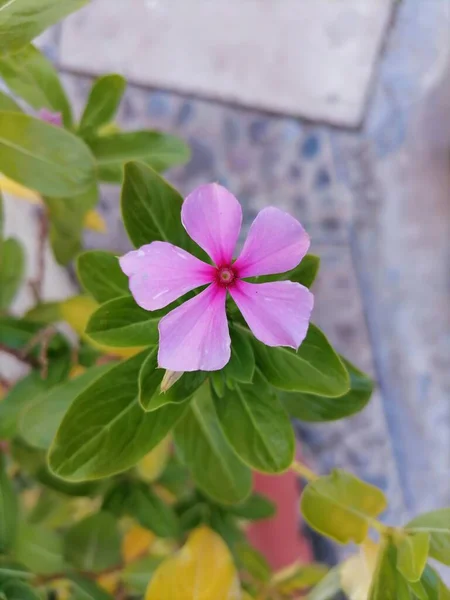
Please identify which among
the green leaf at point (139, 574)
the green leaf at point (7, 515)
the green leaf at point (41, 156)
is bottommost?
the green leaf at point (139, 574)

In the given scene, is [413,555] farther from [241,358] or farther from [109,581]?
[109,581]

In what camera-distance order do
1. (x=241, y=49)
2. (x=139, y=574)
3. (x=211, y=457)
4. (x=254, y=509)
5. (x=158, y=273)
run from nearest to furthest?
1. (x=158, y=273)
2. (x=211, y=457)
3. (x=139, y=574)
4. (x=254, y=509)
5. (x=241, y=49)

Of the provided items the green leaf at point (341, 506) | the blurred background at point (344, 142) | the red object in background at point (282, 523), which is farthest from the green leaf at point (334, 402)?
the red object in background at point (282, 523)

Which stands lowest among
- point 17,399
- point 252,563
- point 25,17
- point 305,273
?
point 252,563

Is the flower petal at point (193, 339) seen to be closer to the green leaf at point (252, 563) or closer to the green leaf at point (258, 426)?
the green leaf at point (258, 426)

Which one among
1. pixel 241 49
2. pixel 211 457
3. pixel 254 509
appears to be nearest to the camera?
pixel 211 457

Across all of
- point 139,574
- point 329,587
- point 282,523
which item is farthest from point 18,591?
point 282,523

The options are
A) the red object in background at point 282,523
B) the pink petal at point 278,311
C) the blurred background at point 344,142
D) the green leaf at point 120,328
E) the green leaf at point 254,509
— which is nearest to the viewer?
the pink petal at point 278,311

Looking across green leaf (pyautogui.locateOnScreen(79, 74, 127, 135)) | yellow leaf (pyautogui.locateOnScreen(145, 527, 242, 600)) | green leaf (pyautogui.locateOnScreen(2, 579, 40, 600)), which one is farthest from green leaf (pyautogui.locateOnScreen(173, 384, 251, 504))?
green leaf (pyautogui.locateOnScreen(79, 74, 127, 135))
